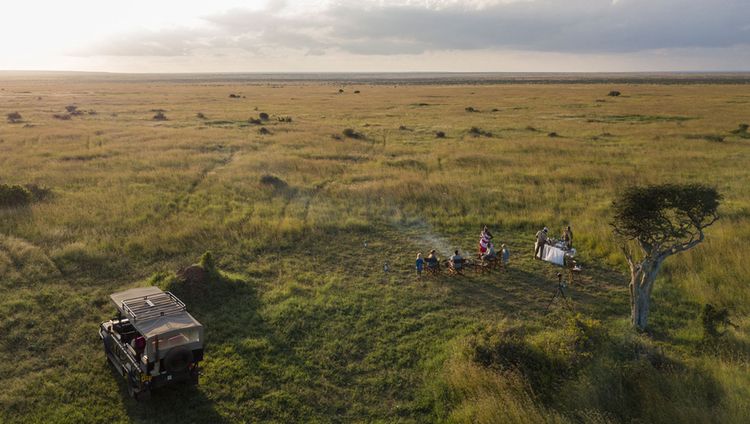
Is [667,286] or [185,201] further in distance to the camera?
[185,201]

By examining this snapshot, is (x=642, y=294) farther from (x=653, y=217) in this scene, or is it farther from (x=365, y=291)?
(x=365, y=291)

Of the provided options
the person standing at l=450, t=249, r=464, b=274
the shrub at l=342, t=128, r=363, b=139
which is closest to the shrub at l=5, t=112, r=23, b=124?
the shrub at l=342, t=128, r=363, b=139

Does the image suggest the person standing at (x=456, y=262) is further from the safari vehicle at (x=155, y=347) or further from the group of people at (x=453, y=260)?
the safari vehicle at (x=155, y=347)

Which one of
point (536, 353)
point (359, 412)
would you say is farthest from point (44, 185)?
point (536, 353)

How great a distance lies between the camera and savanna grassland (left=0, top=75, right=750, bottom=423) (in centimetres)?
904

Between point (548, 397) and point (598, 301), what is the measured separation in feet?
16.8

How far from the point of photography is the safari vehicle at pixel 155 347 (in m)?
8.68

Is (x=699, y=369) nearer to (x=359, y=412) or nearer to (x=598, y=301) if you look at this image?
(x=598, y=301)

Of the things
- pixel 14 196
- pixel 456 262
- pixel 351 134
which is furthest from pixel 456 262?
pixel 351 134

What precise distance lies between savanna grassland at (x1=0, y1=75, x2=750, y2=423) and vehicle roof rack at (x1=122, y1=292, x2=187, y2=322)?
152 cm

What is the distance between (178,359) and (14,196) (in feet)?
55.8

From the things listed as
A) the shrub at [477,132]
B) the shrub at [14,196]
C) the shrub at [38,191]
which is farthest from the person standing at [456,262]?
the shrub at [477,132]

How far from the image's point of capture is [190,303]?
12.8 m

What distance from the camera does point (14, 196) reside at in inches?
809
